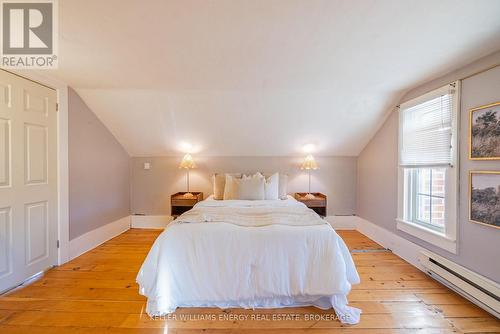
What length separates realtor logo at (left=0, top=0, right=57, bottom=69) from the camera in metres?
1.46

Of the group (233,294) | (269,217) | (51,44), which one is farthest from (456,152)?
(51,44)

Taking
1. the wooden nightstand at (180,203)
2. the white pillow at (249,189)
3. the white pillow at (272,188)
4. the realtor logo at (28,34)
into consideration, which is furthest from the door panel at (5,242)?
the white pillow at (272,188)

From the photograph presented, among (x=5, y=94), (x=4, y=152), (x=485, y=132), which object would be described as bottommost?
(x=4, y=152)

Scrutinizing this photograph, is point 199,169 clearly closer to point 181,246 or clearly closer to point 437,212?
point 181,246

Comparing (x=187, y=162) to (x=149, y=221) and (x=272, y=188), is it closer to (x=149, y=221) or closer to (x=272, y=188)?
(x=149, y=221)

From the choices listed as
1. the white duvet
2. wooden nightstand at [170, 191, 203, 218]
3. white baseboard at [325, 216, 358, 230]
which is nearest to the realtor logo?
the white duvet

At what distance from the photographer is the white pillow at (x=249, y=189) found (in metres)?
3.45

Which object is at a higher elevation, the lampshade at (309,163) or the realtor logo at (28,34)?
the realtor logo at (28,34)

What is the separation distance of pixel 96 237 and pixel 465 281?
4.32 metres

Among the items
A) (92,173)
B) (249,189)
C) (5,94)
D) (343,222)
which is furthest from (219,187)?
(5,94)

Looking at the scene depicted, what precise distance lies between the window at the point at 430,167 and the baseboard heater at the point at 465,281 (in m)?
0.17

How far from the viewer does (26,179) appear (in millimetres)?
2246

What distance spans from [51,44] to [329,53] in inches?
90.9

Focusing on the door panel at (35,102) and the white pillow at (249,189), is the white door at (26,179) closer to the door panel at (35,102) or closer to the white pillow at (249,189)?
the door panel at (35,102)
